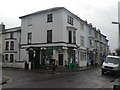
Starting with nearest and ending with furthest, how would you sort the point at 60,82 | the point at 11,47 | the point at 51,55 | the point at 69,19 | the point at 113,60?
the point at 60,82 → the point at 113,60 → the point at 51,55 → the point at 69,19 → the point at 11,47

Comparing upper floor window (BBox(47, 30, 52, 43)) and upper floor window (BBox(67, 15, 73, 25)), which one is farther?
upper floor window (BBox(67, 15, 73, 25))

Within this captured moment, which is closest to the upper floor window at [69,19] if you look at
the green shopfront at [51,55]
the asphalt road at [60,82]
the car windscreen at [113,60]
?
the green shopfront at [51,55]

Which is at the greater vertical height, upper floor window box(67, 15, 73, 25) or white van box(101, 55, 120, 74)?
upper floor window box(67, 15, 73, 25)

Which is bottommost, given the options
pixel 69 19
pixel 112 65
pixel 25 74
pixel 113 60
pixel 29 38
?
pixel 25 74

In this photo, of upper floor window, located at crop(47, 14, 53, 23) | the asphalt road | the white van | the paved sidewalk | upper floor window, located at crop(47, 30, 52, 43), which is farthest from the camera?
upper floor window, located at crop(47, 14, 53, 23)

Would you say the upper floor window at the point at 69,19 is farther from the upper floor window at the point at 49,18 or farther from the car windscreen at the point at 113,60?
the car windscreen at the point at 113,60

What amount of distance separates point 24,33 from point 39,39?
4.30 meters

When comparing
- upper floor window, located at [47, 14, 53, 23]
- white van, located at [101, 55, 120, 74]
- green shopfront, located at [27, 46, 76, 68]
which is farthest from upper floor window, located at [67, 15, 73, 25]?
white van, located at [101, 55, 120, 74]

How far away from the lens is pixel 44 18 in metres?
37.8

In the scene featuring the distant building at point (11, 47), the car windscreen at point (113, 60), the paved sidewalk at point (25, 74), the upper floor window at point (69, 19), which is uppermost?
the upper floor window at point (69, 19)

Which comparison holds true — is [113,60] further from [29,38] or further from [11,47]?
[11,47]

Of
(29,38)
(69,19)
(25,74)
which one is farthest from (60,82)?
(29,38)

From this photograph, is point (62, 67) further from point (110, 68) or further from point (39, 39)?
point (110, 68)

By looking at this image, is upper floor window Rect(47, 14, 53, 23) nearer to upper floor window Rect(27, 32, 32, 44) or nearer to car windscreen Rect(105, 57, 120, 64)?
upper floor window Rect(27, 32, 32, 44)
